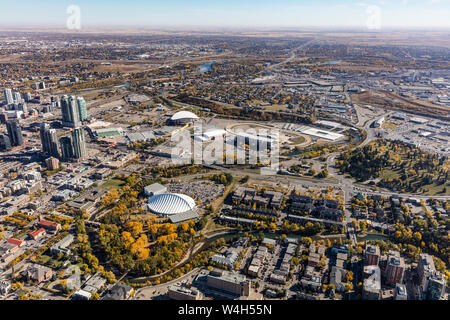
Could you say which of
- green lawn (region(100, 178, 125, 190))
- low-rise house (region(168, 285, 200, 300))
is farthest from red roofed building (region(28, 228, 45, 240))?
low-rise house (region(168, 285, 200, 300))

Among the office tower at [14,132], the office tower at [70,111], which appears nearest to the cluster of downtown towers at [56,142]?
the office tower at [14,132]

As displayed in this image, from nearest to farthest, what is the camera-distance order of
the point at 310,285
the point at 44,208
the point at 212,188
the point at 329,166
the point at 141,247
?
1. the point at 310,285
2. the point at 141,247
3. the point at 44,208
4. the point at 212,188
5. the point at 329,166

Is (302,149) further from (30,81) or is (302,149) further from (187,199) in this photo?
(30,81)

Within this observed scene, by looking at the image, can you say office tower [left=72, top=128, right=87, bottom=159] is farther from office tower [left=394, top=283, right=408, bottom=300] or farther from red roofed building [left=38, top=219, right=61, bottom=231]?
office tower [left=394, top=283, right=408, bottom=300]

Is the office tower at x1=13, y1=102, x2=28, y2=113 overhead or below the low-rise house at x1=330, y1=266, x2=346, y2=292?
overhead

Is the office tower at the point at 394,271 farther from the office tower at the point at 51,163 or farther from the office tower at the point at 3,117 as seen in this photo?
the office tower at the point at 3,117

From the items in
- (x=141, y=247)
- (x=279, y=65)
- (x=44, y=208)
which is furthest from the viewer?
(x=279, y=65)

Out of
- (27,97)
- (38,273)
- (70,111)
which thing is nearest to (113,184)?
(38,273)

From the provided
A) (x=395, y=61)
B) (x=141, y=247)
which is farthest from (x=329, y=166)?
(x=395, y=61)
